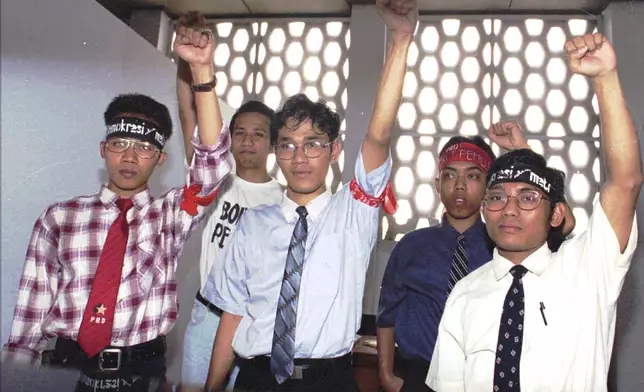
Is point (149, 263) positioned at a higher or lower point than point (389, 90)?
lower

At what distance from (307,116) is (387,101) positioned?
0.13m

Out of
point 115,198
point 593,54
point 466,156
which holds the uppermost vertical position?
point 593,54

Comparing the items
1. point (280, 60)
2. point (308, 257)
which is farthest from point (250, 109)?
point (308, 257)

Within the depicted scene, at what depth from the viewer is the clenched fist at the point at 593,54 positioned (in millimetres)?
620

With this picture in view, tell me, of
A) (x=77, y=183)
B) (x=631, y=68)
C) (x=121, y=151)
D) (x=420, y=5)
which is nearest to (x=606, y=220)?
(x=631, y=68)

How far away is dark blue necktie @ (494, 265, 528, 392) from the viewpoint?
66 cm

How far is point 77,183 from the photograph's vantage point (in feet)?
2.74

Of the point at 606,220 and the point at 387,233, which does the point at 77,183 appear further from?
the point at 606,220

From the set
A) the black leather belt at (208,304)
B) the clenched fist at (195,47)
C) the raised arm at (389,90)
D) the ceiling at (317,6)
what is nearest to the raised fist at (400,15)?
the raised arm at (389,90)

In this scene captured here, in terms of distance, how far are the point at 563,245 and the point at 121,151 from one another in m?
0.60

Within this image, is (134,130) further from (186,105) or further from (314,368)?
(314,368)

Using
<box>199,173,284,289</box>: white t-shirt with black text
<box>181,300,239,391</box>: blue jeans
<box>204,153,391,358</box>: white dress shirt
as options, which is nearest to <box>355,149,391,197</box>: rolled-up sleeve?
<box>204,153,391,358</box>: white dress shirt

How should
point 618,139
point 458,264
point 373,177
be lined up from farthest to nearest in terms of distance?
point 458,264
point 373,177
point 618,139

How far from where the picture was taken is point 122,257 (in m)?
0.77
